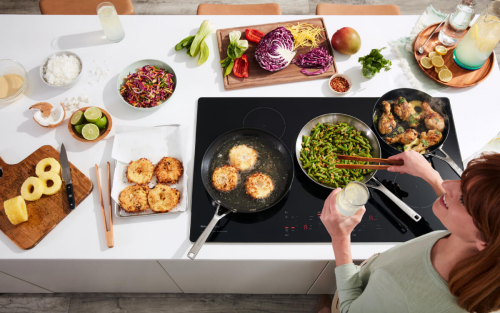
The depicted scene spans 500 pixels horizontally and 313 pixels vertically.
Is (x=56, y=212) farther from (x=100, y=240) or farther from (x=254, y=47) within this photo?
(x=254, y=47)

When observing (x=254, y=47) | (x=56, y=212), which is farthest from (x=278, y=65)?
(x=56, y=212)

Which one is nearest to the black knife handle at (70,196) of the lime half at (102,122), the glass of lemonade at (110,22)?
the lime half at (102,122)

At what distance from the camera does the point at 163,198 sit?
63.5 inches

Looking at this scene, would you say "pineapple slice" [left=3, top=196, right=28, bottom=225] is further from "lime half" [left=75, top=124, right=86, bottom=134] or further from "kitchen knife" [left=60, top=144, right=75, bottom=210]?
"lime half" [left=75, top=124, right=86, bottom=134]

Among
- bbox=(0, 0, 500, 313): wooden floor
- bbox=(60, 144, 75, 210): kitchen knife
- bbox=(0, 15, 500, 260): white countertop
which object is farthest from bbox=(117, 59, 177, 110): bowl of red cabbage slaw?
bbox=(0, 0, 500, 313): wooden floor

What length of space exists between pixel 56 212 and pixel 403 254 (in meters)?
1.65

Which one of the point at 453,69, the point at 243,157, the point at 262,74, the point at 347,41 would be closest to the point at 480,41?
the point at 453,69

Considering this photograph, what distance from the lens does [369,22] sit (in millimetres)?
2230

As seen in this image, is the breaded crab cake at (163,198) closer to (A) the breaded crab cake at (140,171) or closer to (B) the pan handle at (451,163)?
(A) the breaded crab cake at (140,171)

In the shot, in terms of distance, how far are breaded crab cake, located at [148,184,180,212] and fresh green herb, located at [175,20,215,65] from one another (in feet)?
2.97

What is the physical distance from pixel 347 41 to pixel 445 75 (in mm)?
675

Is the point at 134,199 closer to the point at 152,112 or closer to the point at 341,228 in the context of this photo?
the point at 152,112

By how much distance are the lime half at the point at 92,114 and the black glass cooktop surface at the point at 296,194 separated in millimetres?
566

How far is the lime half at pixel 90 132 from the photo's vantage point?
1717mm
